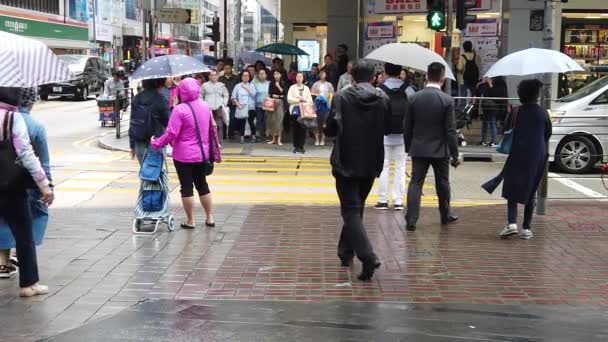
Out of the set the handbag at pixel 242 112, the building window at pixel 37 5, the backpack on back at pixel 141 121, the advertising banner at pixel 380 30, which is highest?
the building window at pixel 37 5

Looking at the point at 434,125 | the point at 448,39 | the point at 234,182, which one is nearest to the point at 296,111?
the point at 448,39

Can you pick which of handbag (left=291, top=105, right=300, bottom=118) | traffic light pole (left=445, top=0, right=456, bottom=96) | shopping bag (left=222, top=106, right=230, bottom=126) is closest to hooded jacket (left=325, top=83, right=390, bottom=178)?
traffic light pole (left=445, top=0, right=456, bottom=96)

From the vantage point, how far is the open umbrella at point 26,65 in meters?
5.66

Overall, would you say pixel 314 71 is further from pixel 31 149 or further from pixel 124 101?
pixel 31 149

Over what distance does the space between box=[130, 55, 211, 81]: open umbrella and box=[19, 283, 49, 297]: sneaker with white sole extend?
3358 millimetres

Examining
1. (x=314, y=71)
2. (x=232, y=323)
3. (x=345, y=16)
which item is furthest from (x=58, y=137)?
(x=232, y=323)

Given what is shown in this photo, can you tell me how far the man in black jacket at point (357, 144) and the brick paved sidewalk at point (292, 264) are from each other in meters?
0.39

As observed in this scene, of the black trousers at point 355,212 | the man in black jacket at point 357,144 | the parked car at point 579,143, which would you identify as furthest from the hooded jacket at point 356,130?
the parked car at point 579,143

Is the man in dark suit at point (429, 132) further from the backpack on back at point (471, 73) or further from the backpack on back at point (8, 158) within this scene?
the backpack on back at point (471, 73)

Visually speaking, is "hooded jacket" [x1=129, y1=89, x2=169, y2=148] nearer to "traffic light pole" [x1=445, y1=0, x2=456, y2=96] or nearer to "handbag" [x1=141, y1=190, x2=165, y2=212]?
"handbag" [x1=141, y1=190, x2=165, y2=212]

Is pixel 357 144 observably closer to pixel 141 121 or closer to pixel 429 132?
pixel 429 132

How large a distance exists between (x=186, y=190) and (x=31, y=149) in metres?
2.92

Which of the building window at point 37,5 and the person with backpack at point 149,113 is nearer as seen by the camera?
the person with backpack at point 149,113

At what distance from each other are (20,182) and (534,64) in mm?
5886
